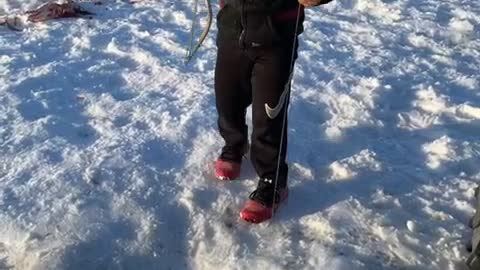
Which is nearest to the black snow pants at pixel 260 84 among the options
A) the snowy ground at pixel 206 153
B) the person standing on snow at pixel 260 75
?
the person standing on snow at pixel 260 75

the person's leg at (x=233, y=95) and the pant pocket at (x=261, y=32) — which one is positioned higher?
the pant pocket at (x=261, y=32)

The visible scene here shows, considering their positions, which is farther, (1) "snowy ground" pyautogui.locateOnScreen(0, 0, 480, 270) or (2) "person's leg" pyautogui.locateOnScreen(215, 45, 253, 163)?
(2) "person's leg" pyautogui.locateOnScreen(215, 45, 253, 163)

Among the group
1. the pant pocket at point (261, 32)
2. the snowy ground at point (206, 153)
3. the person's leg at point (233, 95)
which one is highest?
the pant pocket at point (261, 32)

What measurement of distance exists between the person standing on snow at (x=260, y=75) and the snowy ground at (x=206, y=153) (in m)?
0.20

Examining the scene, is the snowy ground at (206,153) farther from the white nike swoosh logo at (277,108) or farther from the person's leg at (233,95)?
the white nike swoosh logo at (277,108)

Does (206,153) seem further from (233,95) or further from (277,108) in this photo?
(277,108)

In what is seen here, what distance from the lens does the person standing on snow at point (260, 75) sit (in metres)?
3.30

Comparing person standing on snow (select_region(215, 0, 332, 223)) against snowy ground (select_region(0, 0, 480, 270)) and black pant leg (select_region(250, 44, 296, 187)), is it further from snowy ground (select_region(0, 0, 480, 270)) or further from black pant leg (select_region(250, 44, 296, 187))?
snowy ground (select_region(0, 0, 480, 270))

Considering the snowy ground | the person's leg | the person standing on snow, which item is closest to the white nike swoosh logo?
the person standing on snow

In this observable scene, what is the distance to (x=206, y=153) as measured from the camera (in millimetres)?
4148

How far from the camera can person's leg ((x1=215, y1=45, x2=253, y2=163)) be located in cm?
350

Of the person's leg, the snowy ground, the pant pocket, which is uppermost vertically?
the pant pocket

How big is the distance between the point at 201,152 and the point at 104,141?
2.16ft

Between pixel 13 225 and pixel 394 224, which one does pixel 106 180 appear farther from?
pixel 394 224
